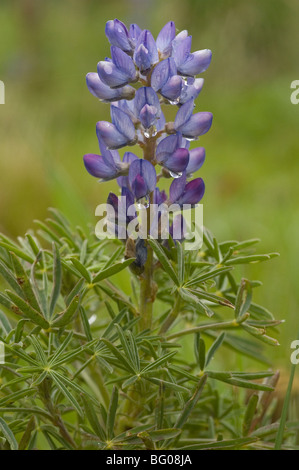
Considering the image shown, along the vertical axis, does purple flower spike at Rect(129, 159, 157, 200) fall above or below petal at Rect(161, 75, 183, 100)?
below

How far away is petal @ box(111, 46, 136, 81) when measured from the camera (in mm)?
509

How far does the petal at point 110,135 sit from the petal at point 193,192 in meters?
0.07

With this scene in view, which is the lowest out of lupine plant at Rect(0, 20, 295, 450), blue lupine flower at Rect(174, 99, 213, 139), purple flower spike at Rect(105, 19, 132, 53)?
lupine plant at Rect(0, 20, 295, 450)

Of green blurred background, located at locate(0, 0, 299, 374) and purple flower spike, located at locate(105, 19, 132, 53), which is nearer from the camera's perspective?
purple flower spike, located at locate(105, 19, 132, 53)

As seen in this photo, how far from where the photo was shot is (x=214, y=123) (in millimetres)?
3443

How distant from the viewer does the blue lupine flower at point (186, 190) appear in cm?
53

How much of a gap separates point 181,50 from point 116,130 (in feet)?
0.29

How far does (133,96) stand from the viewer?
0.53m

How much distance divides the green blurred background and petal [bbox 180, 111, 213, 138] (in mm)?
499

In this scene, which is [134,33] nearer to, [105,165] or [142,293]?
[105,165]

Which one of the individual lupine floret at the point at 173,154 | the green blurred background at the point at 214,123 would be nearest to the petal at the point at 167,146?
the individual lupine floret at the point at 173,154

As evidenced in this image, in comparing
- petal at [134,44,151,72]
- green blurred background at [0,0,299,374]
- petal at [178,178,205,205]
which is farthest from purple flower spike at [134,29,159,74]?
green blurred background at [0,0,299,374]

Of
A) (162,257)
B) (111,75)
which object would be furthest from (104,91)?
(162,257)

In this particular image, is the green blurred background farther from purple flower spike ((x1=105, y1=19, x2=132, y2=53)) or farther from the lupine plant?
purple flower spike ((x1=105, y1=19, x2=132, y2=53))
